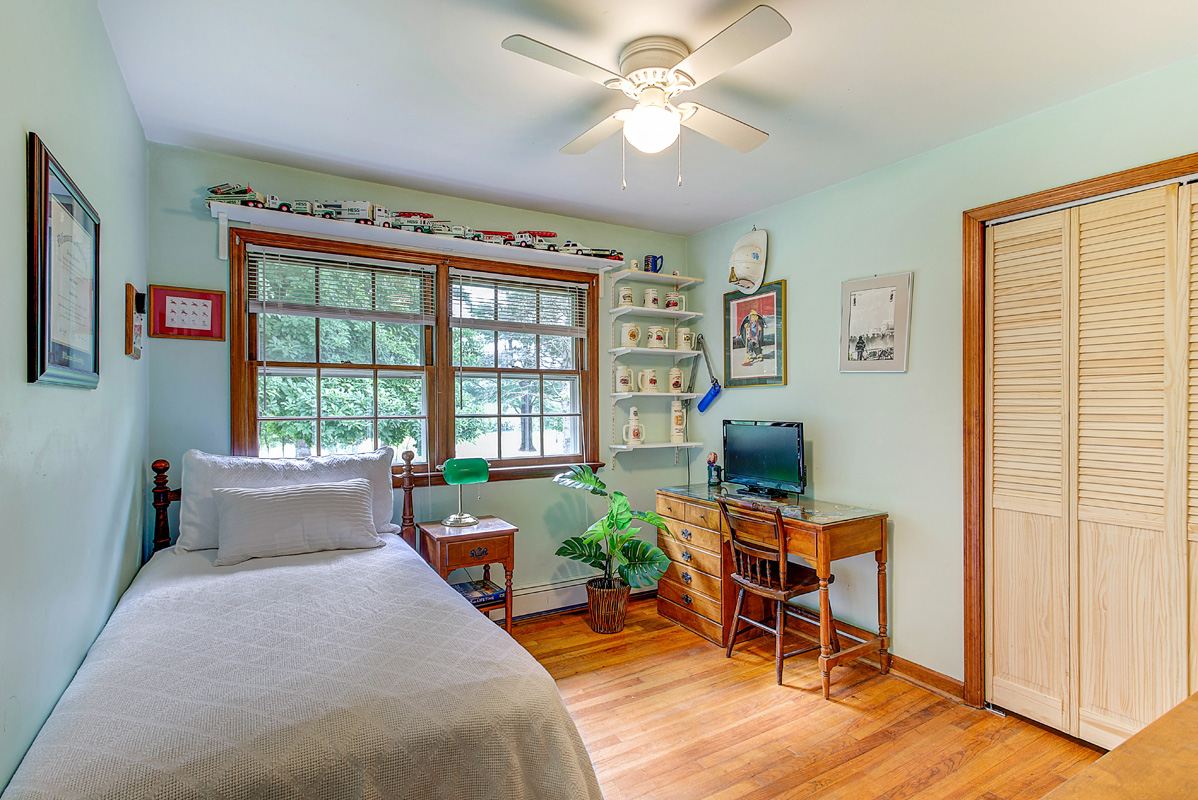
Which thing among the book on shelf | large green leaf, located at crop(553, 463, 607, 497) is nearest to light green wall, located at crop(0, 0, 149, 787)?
the book on shelf

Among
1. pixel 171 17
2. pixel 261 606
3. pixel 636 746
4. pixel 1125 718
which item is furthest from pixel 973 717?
pixel 171 17

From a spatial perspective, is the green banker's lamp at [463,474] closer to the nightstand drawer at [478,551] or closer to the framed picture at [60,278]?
the nightstand drawer at [478,551]

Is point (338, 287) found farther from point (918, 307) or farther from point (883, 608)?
point (883, 608)

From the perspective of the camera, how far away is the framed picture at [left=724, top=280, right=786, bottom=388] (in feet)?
11.8

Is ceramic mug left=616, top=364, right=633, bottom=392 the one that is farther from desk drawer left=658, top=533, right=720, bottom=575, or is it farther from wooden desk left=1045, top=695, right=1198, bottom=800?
wooden desk left=1045, top=695, right=1198, bottom=800

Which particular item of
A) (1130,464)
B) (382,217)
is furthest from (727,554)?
(382,217)

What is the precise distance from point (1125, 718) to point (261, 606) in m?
3.11

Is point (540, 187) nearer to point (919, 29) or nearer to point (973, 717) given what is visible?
point (919, 29)

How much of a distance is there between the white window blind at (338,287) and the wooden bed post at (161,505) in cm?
86

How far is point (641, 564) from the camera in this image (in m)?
3.49

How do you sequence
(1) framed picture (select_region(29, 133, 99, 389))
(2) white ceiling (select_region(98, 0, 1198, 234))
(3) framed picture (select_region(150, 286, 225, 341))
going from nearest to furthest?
(1) framed picture (select_region(29, 133, 99, 389)) → (2) white ceiling (select_region(98, 0, 1198, 234)) → (3) framed picture (select_region(150, 286, 225, 341))

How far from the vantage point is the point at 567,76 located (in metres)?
2.13

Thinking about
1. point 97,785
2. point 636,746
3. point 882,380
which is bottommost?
point 636,746

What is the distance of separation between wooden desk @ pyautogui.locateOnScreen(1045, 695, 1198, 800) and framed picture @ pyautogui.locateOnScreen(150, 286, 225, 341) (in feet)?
11.0
